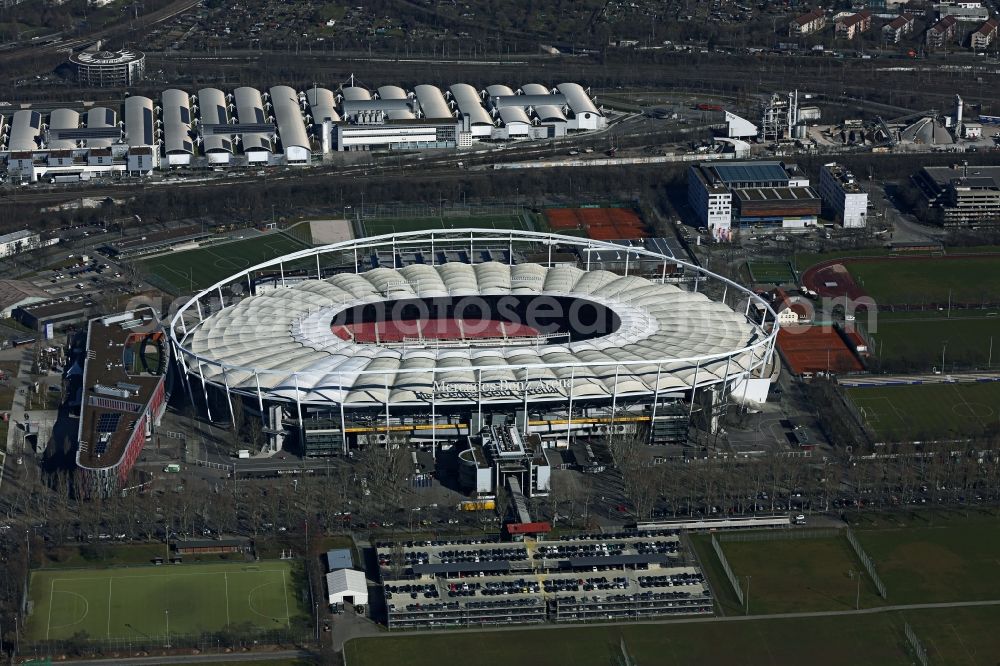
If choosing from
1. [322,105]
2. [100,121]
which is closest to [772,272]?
[322,105]

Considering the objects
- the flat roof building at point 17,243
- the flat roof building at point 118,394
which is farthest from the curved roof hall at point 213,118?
the flat roof building at point 118,394

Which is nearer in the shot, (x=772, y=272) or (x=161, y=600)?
(x=161, y=600)

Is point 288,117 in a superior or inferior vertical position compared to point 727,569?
superior

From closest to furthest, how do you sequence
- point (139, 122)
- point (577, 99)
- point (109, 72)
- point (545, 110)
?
point (139, 122) < point (545, 110) < point (577, 99) < point (109, 72)

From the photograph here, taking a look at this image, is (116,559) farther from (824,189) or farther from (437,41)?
(437,41)

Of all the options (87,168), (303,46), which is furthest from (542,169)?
(303,46)

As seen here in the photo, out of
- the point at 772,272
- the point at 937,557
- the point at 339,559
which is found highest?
the point at 772,272

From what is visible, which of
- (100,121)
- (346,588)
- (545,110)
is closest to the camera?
(346,588)

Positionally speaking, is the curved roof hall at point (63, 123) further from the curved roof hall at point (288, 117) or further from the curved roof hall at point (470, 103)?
the curved roof hall at point (470, 103)

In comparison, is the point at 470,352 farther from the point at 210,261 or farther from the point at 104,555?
the point at 210,261
